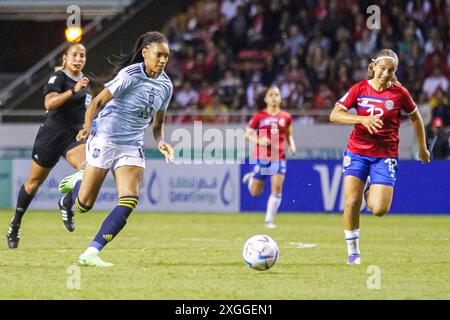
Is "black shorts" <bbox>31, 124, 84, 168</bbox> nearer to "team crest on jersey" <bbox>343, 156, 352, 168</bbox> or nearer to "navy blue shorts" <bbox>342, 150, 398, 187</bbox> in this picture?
"team crest on jersey" <bbox>343, 156, 352, 168</bbox>

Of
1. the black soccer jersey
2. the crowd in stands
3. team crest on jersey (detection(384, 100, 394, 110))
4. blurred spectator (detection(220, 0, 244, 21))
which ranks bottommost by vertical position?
team crest on jersey (detection(384, 100, 394, 110))

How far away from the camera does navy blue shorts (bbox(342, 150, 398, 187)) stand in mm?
10938

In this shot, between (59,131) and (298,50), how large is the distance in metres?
13.2

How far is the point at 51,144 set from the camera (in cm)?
1308

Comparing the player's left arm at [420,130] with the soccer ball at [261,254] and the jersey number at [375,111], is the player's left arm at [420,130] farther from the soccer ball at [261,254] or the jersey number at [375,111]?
the soccer ball at [261,254]

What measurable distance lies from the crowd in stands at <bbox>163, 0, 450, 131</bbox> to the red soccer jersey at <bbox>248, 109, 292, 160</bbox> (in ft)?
14.4

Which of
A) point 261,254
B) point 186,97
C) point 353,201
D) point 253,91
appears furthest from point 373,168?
point 186,97

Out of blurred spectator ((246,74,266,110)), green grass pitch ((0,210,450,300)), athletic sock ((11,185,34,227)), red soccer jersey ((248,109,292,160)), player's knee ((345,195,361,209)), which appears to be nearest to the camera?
green grass pitch ((0,210,450,300))

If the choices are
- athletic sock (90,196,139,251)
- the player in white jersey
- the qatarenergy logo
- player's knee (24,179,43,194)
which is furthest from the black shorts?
the qatarenergy logo

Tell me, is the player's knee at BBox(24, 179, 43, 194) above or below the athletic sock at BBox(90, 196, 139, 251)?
above

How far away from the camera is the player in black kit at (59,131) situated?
12.8 meters

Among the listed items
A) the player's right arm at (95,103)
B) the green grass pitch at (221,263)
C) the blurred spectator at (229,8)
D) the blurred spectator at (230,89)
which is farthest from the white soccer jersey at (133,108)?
the blurred spectator at (229,8)

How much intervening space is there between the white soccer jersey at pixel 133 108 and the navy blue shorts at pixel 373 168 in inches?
83.5
